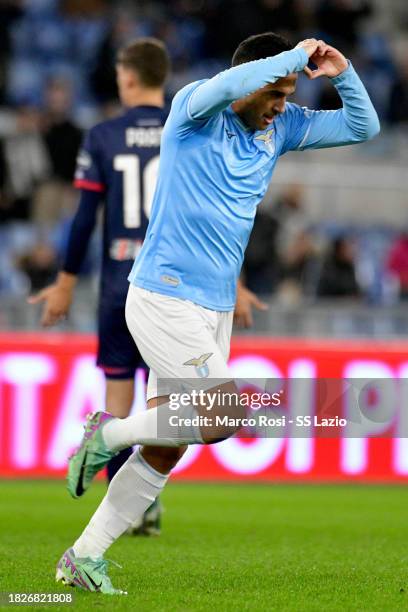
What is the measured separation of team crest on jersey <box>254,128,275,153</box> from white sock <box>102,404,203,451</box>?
40.9 inches

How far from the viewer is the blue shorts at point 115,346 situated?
6789 mm

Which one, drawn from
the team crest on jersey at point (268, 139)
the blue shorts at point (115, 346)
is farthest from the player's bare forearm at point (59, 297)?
the team crest on jersey at point (268, 139)

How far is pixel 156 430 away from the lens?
185 inches

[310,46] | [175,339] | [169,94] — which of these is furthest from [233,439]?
[169,94]

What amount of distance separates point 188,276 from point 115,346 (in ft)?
6.76

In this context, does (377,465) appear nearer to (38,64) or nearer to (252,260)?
(252,260)

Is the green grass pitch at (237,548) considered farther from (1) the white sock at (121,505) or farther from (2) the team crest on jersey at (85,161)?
(2) the team crest on jersey at (85,161)

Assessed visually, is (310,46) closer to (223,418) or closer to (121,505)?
(223,418)

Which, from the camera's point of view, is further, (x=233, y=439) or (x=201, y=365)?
(x=233, y=439)

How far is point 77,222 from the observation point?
22.2 feet

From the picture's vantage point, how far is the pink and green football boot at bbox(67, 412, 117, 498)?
15.7 feet

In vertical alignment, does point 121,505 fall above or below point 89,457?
below

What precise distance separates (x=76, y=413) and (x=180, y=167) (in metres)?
5.55

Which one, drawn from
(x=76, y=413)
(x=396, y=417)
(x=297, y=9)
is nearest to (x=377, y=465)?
(x=396, y=417)
